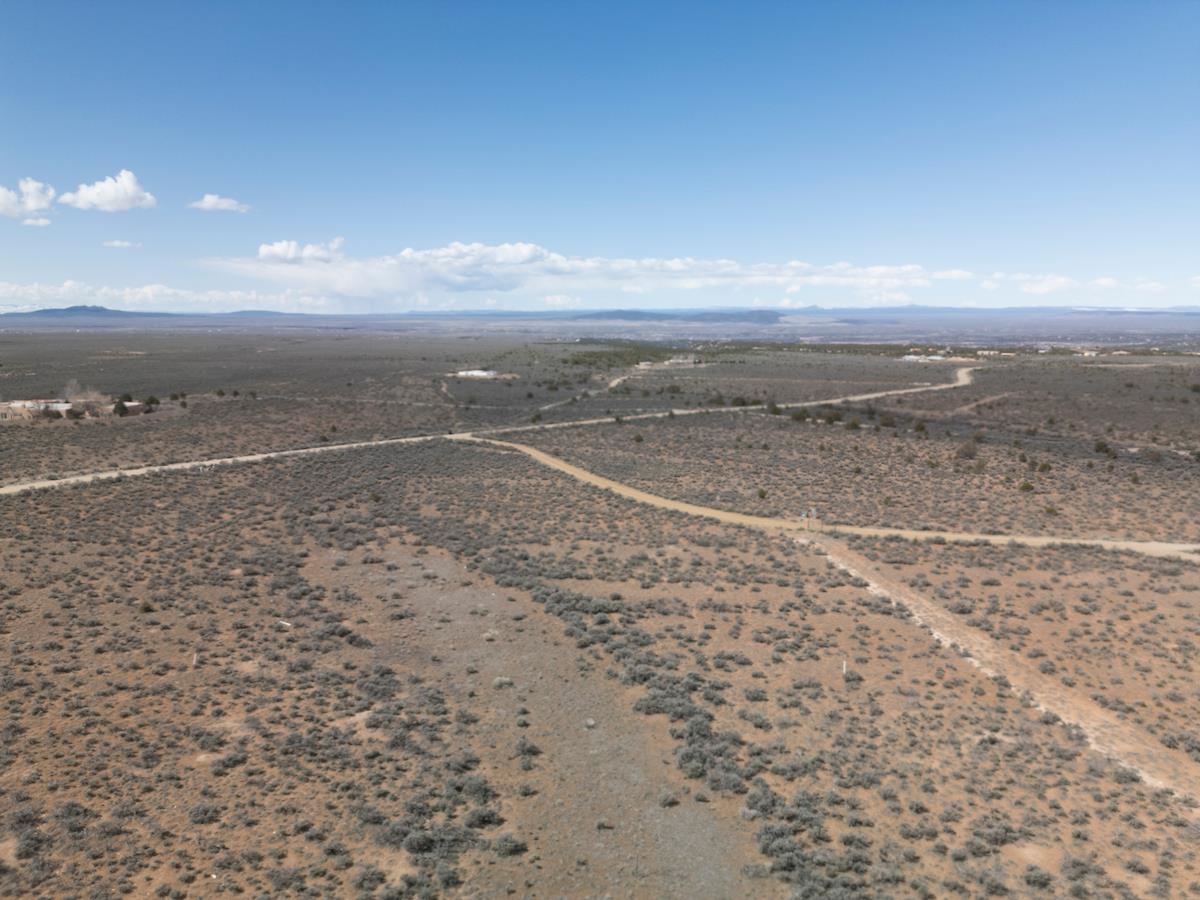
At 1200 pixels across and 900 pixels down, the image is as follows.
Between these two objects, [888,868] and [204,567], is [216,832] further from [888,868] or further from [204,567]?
[204,567]

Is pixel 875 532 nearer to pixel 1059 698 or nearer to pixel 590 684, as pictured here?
pixel 1059 698

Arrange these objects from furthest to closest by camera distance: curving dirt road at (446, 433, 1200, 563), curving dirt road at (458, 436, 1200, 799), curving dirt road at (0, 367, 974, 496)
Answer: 1. curving dirt road at (0, 367, 974, 496)
2. curving dirt road at (446, 433, 1200, 563)
3. curving dirt road at (458, 436, 1200, 799)

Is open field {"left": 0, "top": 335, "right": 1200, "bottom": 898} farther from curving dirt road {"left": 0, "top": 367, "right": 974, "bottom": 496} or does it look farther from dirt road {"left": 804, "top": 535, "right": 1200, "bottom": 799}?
curving dirt road {"left": 0, "top": 367, "right": 974, "bottom": 496}

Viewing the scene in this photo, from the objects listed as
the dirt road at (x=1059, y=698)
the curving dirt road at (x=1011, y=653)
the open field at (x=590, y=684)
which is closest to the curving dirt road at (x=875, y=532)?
the curving dirt road at (x=1011, y=653)

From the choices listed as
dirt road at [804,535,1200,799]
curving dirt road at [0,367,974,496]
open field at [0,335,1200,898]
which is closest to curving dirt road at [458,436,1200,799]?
dirt road at [804,535,1200,799]

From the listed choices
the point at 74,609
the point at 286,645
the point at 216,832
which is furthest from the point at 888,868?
the point at 74,609

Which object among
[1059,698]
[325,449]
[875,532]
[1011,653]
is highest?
[325,449]

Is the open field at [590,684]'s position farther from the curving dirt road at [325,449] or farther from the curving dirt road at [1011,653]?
the curving dirt road at [325,449]

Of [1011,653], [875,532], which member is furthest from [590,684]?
[875,532]
